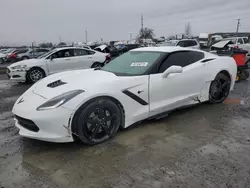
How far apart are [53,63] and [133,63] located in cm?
592

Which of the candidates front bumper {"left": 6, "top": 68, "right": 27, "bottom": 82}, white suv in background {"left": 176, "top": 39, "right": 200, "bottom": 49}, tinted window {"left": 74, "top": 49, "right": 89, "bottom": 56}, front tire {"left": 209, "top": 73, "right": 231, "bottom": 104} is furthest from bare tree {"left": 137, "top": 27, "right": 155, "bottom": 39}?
front tire {"left": 209, "top": 73, "right": 231, "bottom": 104}

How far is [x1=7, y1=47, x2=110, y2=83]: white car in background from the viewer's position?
333 inches

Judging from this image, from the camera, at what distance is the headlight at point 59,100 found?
2838 mm

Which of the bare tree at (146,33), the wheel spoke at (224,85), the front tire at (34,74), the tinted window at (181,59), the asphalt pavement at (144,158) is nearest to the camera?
the asphalt pavement at (144,158)

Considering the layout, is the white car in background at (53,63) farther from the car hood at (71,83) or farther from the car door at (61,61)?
the car hood at (71,83)

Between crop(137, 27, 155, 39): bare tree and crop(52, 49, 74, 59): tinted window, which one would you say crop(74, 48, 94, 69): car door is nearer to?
crop(52, 49, 74, 59): tinted window

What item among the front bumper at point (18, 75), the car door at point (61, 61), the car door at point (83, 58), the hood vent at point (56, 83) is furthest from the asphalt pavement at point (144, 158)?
the car door at point (83, 58)

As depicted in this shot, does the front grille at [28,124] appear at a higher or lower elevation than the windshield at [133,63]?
lower

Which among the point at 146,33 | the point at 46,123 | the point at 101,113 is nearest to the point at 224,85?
the point at 101,113

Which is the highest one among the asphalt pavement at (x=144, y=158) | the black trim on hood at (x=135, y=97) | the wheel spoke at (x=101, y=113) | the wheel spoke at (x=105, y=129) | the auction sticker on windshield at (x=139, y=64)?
the auction sticker on windshield at (x=139, y=64)

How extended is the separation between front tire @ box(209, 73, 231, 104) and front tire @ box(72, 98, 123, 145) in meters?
2.43

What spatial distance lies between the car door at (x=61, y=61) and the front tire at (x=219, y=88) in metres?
6.32

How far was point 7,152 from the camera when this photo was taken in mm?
3041

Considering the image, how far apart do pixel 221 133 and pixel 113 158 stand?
184 cm
